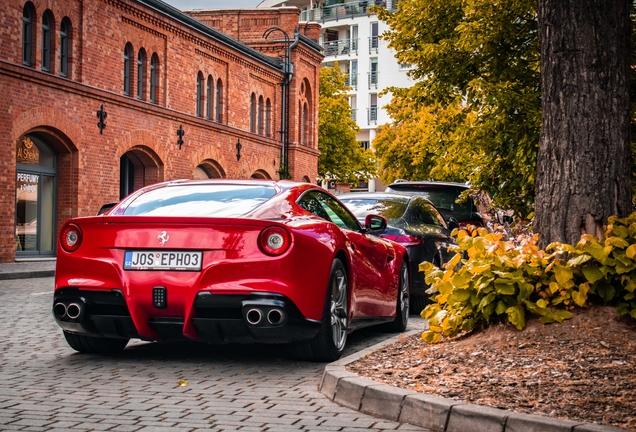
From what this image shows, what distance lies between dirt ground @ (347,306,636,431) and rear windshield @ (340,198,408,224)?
4.54m

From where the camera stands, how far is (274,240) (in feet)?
22.2

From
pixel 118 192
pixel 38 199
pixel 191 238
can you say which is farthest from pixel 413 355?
pixel 118 192

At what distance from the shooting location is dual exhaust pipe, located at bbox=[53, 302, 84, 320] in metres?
6.92

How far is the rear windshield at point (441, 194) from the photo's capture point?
17078 mm

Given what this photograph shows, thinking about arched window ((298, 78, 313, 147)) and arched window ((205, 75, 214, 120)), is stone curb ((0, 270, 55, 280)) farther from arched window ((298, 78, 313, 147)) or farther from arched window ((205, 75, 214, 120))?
arched window ((298, 78, 313, 147))

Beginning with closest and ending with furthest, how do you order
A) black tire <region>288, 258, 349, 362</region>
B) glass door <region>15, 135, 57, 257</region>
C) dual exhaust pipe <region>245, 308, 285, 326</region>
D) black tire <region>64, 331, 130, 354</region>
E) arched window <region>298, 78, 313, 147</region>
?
dual exhaust pipe <region>245, 308, 285, 326</region>, black tire <region>288, 258, 349, 362</region>, black tire <region>64, 331, 130, 354</region>, glass door <region>15, 135, 57, 257</region>, arched window <region>298, 78, 313, 147</region>

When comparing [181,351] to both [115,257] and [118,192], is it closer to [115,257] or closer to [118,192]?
[115,257]

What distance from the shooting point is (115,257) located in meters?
6.90

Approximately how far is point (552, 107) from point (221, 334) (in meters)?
3.03

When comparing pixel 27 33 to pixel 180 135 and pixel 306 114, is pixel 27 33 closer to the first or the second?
pixel 180 135

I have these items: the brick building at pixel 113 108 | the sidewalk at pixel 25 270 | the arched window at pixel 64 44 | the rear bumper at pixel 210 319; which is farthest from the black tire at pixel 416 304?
the arched window at pixel 64 44

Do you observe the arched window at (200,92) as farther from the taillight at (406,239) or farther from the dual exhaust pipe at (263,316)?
the dual exhaust pipe at (263,316)

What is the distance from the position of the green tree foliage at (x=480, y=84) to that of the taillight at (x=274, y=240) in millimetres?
8720

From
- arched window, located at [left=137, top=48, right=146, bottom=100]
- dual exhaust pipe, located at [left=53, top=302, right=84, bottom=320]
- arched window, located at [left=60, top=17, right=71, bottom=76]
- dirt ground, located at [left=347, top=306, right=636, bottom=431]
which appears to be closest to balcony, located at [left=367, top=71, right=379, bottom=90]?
arched window, located at [left=137, top=48, right=146, bottom=100]
